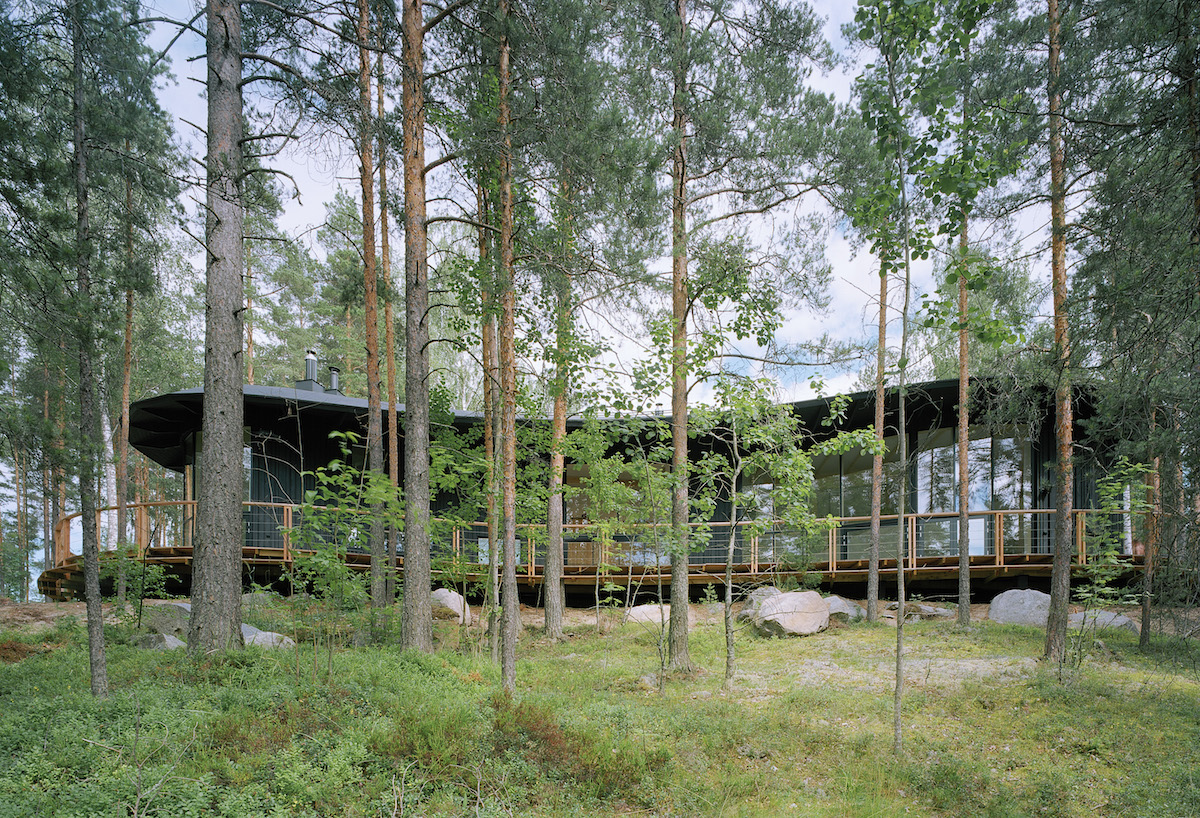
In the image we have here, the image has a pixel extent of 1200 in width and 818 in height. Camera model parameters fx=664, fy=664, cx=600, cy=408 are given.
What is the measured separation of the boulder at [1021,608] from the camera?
11773mm

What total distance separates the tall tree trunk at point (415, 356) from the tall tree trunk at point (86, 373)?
10.1 feet


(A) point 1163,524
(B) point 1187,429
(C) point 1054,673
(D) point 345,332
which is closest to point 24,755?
(B) point 1187,429

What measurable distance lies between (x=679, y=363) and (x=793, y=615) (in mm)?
5724

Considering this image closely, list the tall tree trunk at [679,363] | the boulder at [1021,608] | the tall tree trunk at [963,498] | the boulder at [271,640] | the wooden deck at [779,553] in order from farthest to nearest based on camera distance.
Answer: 1. the wooden deck at [779,553]
2. the boulder at [1021,608]
3. the tall tree trunk at [963,498]
4. the tall tree trunk at [679,363]
5. the boulder at [271,640]

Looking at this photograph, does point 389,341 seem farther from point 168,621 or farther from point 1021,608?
point 1021,608

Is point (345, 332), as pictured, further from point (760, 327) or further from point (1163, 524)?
point (1163, 524)

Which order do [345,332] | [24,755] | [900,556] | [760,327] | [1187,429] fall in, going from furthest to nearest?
[345,332] < [760,327] < [900,556] < [1187,429] < [24,755]

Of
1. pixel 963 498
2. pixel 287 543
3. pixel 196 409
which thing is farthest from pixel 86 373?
pixel 963 498

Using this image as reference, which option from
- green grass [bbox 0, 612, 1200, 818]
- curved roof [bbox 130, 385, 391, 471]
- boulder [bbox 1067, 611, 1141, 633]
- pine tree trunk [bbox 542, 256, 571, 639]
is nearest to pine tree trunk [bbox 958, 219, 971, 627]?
boulder [bbox 1067, 611, 1141, 633]

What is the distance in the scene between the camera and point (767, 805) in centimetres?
506

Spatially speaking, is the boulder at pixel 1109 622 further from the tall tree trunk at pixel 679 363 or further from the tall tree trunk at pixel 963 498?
the tall tree trunk at pixel 679 363

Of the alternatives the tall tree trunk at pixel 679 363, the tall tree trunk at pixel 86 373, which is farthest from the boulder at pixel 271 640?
the tall tree trunk at pixel 679 363

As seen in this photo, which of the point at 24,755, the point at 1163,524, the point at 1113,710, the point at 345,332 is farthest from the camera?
the point at 345,332

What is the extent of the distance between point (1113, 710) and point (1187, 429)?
382 centimetres
